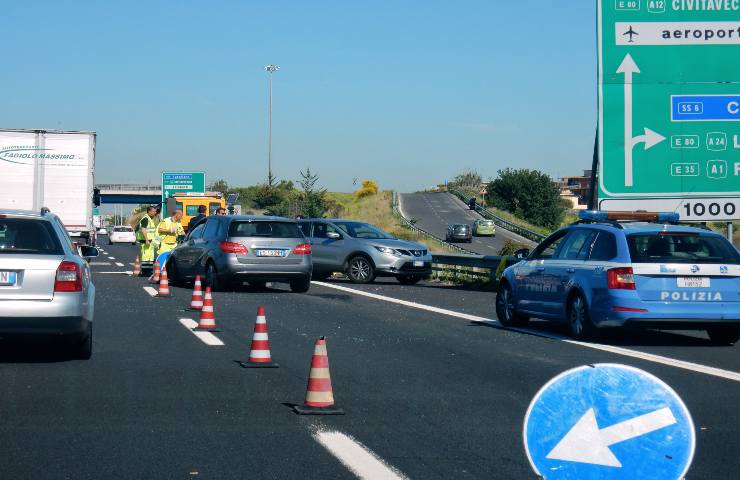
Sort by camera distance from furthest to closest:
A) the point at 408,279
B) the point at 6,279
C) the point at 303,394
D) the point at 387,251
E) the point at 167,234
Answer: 1. the point at 408,279
2. the point at 387,251
3. the point at 167,234
4. the point at 6,279
5. the point at 303,394

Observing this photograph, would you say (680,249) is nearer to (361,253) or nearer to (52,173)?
Result: (361,253)

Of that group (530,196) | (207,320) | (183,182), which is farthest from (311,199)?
(530,196)

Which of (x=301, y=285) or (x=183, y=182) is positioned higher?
(x=183, y=182)

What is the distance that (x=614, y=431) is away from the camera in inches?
144

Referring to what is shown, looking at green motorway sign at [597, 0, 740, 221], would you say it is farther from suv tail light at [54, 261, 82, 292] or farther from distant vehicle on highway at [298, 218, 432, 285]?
suv tail light at [54, 261, 82, 292]

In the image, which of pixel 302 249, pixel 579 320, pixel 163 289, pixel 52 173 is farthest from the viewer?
pixel 52 173

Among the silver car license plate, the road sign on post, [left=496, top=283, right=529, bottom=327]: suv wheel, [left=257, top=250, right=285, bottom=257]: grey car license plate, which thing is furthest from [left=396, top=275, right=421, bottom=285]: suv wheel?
the road sign on post

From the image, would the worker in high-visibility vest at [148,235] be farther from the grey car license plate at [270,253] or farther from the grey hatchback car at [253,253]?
the grey car license plate at [270,253]

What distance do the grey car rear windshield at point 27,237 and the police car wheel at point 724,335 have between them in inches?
291

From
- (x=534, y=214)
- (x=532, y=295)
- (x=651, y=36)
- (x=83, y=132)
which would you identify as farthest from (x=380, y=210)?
(x=532, y=295)

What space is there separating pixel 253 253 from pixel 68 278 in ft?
39.1

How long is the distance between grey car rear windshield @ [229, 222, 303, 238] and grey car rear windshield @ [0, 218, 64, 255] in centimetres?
1174

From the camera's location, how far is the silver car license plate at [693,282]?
13336mm

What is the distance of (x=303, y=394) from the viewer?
30.0 ft
